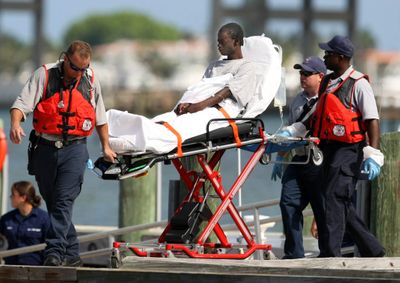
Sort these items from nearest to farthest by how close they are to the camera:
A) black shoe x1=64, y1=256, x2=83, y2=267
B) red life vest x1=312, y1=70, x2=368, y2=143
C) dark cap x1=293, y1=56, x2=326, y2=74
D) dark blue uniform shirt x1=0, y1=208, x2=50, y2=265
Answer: red life vest x1=312, y1=70, x2=368, y2=143 → black shoe x1=64, y1=256, x2=83, y2=267 → dark cap x1=293, y1=56, x2=326, y2=74 → dark blue uniform shirt x1=0, y1=208, x2=50, y2=265

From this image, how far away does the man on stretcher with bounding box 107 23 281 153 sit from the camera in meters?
7.90

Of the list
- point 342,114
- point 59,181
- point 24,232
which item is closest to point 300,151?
point 342,114

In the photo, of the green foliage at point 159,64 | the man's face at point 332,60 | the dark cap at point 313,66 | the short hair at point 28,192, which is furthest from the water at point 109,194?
the green foliage at point 159,64

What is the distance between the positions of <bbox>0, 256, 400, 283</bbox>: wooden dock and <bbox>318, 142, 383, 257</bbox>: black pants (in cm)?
51

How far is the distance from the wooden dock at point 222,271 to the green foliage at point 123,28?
167150 millimetres

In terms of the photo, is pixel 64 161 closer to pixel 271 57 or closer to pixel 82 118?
pixel 82 118

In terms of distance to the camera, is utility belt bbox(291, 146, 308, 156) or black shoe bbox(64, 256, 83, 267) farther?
utility belt bbox(291, 146, 308, 156)

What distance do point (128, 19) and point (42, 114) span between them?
175353 millimetres

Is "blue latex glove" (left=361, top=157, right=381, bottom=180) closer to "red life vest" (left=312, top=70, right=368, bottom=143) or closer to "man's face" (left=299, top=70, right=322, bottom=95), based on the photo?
"red life vest" (left=312, top=70, right=368, bottom=143)

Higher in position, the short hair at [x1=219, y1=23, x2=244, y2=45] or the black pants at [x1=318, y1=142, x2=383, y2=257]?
the short hair at [x1=219, y1=23, x2=244, y2=45]

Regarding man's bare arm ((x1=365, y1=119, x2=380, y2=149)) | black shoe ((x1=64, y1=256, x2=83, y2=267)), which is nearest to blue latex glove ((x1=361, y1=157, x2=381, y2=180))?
man's bare arm ((x1=365, y1=119, x2=380, y2=149))

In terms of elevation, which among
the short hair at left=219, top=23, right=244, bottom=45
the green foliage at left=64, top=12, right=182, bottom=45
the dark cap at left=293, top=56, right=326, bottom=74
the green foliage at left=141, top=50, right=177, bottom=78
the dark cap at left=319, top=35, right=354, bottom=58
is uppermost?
the green foliage at left=64, top=12, right=182, bottom=45

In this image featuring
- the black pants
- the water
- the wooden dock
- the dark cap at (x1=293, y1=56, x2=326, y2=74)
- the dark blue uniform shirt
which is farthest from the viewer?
the water

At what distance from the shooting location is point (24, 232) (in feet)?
36.2
